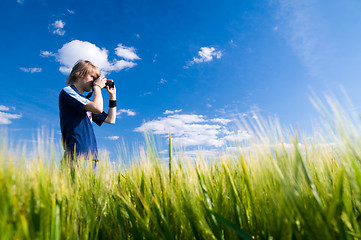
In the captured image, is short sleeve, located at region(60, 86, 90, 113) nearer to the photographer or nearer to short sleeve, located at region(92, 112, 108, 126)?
the photographer

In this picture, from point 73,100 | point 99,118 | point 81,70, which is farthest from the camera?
point 99,118

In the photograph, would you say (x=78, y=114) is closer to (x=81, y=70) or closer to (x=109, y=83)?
(x=81, y=70)

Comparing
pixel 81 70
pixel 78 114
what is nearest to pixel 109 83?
pixel 81 70

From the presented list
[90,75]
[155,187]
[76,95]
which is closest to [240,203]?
[155,187]

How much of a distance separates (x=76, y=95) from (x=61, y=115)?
274 mm

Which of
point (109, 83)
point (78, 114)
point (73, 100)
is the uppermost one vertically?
point (109, 83)

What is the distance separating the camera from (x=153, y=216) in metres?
0.95

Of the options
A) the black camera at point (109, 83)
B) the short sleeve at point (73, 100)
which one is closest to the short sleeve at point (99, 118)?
the black camera at point (109, 83)

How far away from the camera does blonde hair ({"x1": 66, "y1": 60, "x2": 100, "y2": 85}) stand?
2.86 meters

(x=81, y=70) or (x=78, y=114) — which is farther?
(x=81, y=70)

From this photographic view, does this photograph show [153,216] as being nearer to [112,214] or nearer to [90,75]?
[112,214]

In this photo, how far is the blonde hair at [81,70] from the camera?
2.86 m

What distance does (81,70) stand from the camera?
287 centimetres

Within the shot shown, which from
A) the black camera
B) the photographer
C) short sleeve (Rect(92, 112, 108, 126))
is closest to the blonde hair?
the photographer
